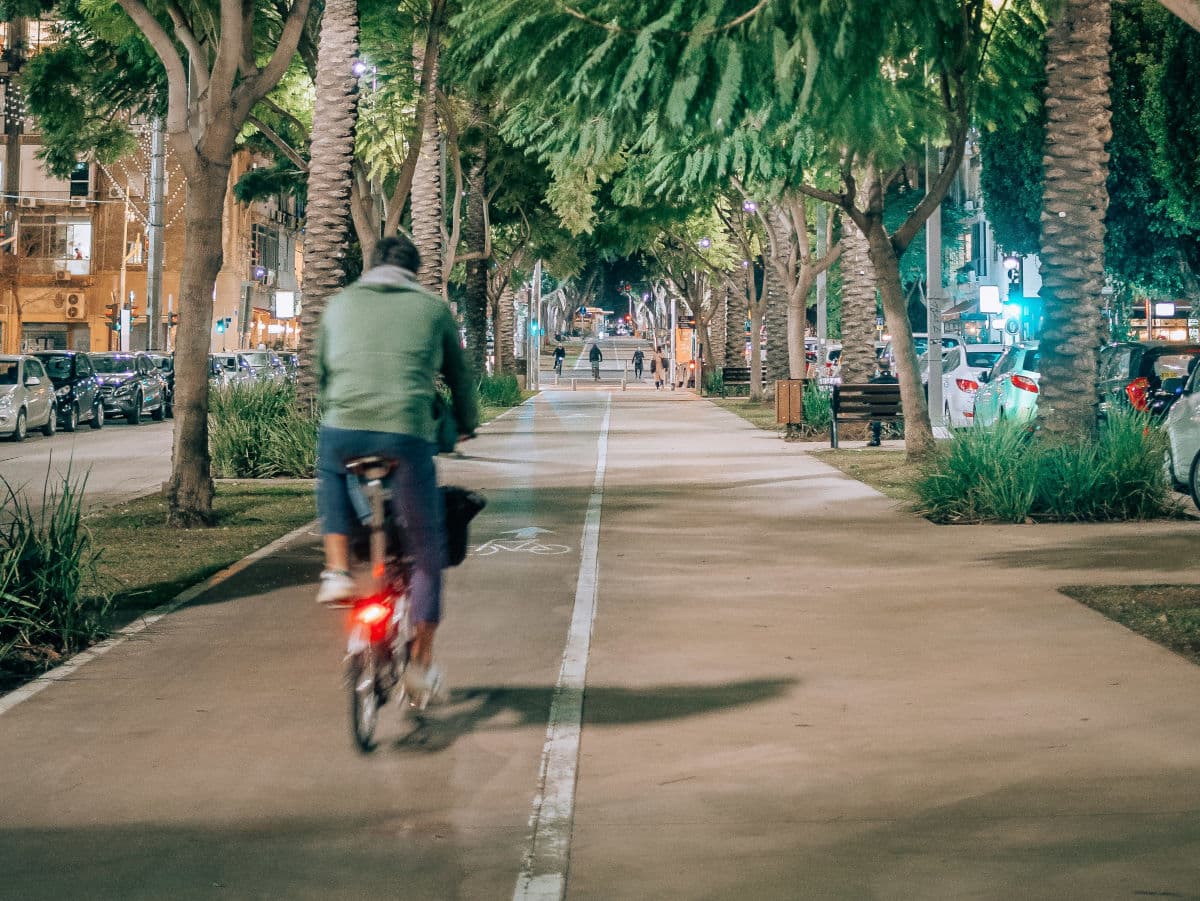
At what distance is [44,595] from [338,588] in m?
3.25

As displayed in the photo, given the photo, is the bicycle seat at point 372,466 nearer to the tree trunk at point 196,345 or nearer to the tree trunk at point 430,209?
the tree trunk at point 196,345

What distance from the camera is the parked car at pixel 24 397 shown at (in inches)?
1401

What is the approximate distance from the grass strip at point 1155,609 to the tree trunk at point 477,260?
111 feet

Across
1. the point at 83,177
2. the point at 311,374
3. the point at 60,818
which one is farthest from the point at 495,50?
the point at 83,177

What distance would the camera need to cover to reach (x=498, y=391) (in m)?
50.2

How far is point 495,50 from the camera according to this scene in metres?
11.1

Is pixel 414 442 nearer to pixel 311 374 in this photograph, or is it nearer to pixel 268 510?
pixel 268 510

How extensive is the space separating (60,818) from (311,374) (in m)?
18.6

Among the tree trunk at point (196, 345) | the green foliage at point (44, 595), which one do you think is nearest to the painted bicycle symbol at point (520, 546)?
the tree trunk at point (196, 345)

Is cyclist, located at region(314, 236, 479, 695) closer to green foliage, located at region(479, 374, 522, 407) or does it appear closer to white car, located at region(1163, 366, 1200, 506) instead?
white car, located at region(1163, 366, 1200, 506)

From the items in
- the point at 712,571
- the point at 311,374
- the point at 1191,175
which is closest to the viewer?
the point at 712,571

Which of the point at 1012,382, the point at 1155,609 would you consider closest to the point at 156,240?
the point at 1012,382

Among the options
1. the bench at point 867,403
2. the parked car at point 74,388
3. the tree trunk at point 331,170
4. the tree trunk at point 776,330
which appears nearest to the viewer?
the tree trunk at point 331,170

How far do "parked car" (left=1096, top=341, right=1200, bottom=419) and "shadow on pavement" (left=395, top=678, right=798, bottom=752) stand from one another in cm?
1701
